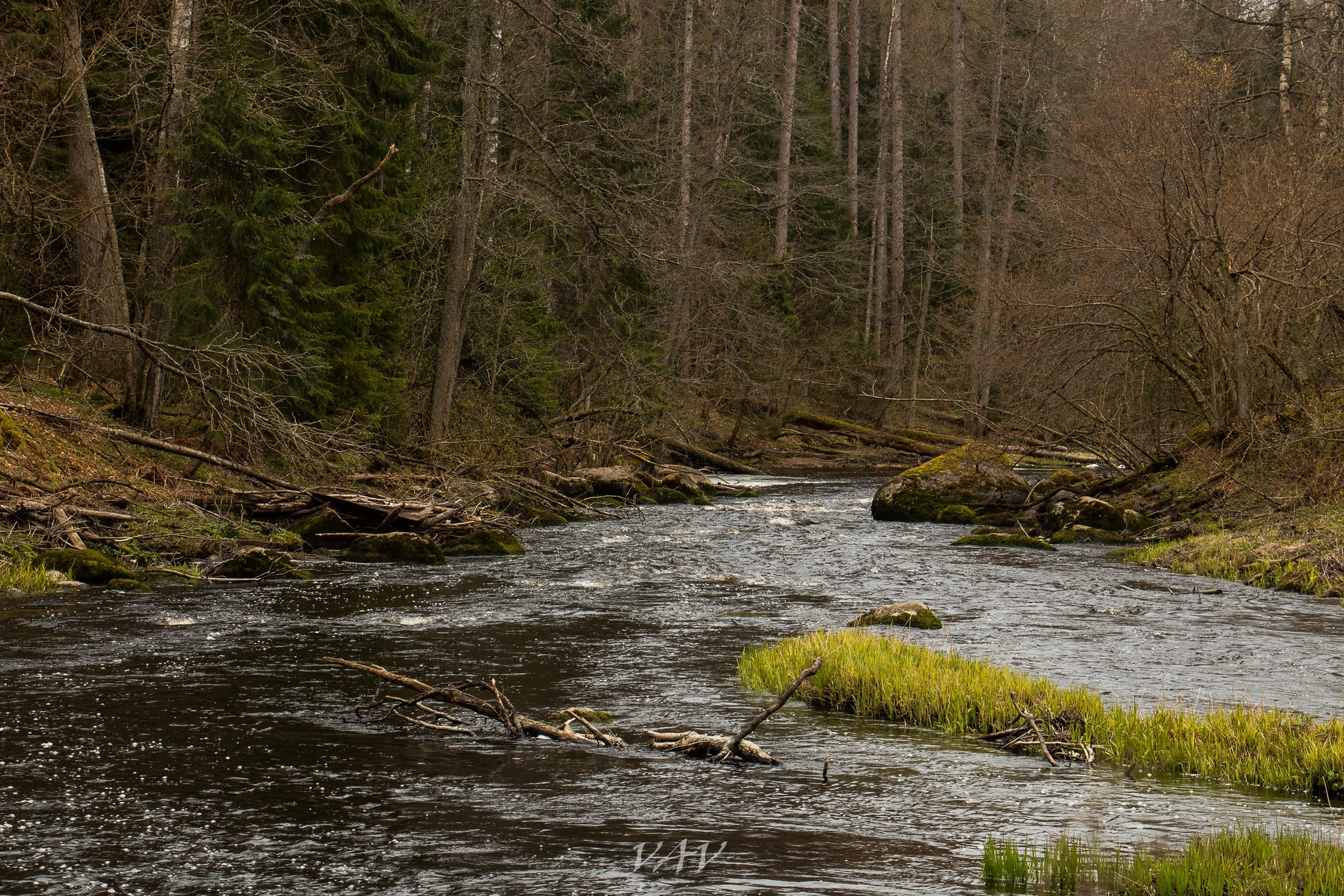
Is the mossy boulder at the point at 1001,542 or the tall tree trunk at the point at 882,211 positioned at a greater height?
the tall tree trunk at the point at 882,211

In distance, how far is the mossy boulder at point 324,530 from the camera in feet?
56.2

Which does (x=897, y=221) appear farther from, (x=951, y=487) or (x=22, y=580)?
(x=22, y=580)

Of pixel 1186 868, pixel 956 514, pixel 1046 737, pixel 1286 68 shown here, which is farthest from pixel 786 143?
pixel 1186 868

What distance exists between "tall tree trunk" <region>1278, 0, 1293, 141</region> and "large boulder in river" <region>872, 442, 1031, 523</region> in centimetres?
821

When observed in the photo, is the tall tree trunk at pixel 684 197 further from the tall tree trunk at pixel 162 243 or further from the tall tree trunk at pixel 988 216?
the tall tree trunk at pixel 162 243

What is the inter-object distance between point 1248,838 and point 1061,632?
6591 millimetres

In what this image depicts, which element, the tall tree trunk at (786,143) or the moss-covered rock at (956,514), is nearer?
the moss-covered rock at (956,514)

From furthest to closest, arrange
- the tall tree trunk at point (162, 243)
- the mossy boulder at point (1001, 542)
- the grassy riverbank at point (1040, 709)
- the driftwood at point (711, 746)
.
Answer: the mossy boulder at point (1001, 542)
the tall tree trunk at point (162, 243)
the driftwood at point (711, 746)
the grassy riverbank at point (1040, 709)

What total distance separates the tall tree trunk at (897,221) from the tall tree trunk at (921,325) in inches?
26.6

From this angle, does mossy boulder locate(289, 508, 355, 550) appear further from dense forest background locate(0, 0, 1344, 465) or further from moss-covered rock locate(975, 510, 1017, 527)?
moss-covered rock locate(975, 510, 1017, 527)

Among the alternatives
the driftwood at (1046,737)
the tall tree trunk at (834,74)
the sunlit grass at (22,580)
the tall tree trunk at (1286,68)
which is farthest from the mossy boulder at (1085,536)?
the tall tree trunk at (834,74)

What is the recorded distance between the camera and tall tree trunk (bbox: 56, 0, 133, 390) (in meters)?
18.1

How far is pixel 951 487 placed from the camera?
24875mm

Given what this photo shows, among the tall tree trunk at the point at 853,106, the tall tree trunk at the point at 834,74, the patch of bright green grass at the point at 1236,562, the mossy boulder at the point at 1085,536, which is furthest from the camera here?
the tall tree trunk at the point at 834,74
